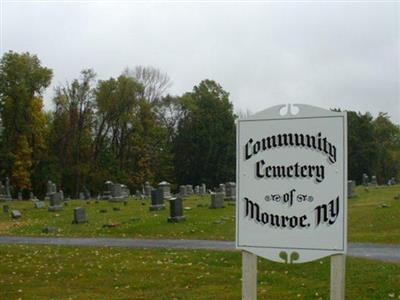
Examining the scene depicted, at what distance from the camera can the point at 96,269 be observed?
39.1 ft

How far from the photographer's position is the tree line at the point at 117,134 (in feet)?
174

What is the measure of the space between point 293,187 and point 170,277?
6.33 metres

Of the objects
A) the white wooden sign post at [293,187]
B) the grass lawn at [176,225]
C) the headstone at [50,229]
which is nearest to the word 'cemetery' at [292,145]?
the white wooden sign post at [293,187]

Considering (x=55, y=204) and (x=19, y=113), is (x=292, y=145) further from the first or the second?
(x=19, y=113)

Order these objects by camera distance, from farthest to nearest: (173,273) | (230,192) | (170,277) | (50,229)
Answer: (230,192), (50,229), (173,273), (170,277)

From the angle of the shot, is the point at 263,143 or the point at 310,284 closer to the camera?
the point at 263,143

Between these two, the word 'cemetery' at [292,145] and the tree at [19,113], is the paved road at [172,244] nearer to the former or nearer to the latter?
A: the word 'cemetery' at [292,145]

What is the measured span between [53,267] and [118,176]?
4672 cm

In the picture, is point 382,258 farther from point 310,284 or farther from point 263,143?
point 263,143

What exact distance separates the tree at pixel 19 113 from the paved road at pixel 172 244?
3343cm

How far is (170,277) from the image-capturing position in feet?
35.3

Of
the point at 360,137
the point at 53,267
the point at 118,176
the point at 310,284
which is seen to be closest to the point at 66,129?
the point at 118,176

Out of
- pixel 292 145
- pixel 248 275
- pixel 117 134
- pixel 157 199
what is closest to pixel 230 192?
pixel 157 199

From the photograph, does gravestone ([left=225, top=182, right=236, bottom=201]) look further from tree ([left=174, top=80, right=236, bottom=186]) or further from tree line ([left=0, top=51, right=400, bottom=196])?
tree ([left=174, top=80, right=236, bottom=186])
